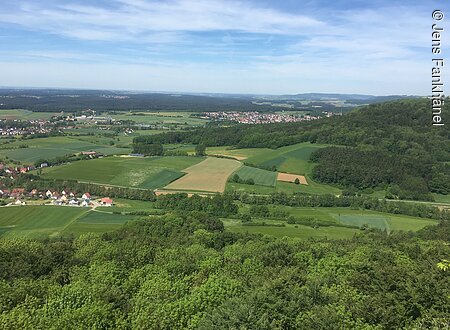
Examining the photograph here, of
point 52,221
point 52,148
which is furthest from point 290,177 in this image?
point 52,148

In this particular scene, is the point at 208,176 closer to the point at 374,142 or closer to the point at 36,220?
the point at 36,220

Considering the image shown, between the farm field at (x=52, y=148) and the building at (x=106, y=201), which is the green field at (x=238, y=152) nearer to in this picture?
the farm field at (x=52, y=148)

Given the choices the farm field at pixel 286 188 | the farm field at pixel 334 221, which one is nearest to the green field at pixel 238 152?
the farm field at pixel 286 188

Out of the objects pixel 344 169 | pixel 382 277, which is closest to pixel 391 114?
pixel 344 169

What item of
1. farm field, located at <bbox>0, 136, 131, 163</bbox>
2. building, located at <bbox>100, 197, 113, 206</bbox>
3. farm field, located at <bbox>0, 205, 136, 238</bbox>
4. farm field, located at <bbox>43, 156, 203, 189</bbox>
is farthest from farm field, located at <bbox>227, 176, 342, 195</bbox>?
farm field, located at <bbox>0, 136, 131, 163</bbox>

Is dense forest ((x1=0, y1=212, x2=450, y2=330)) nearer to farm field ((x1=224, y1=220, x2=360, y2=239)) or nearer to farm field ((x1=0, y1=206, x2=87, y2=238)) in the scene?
farm field ((x1=224, y1=220, x2=360, y2=239))

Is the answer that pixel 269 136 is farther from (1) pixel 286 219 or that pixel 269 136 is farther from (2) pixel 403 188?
(1) pixel 286 219
